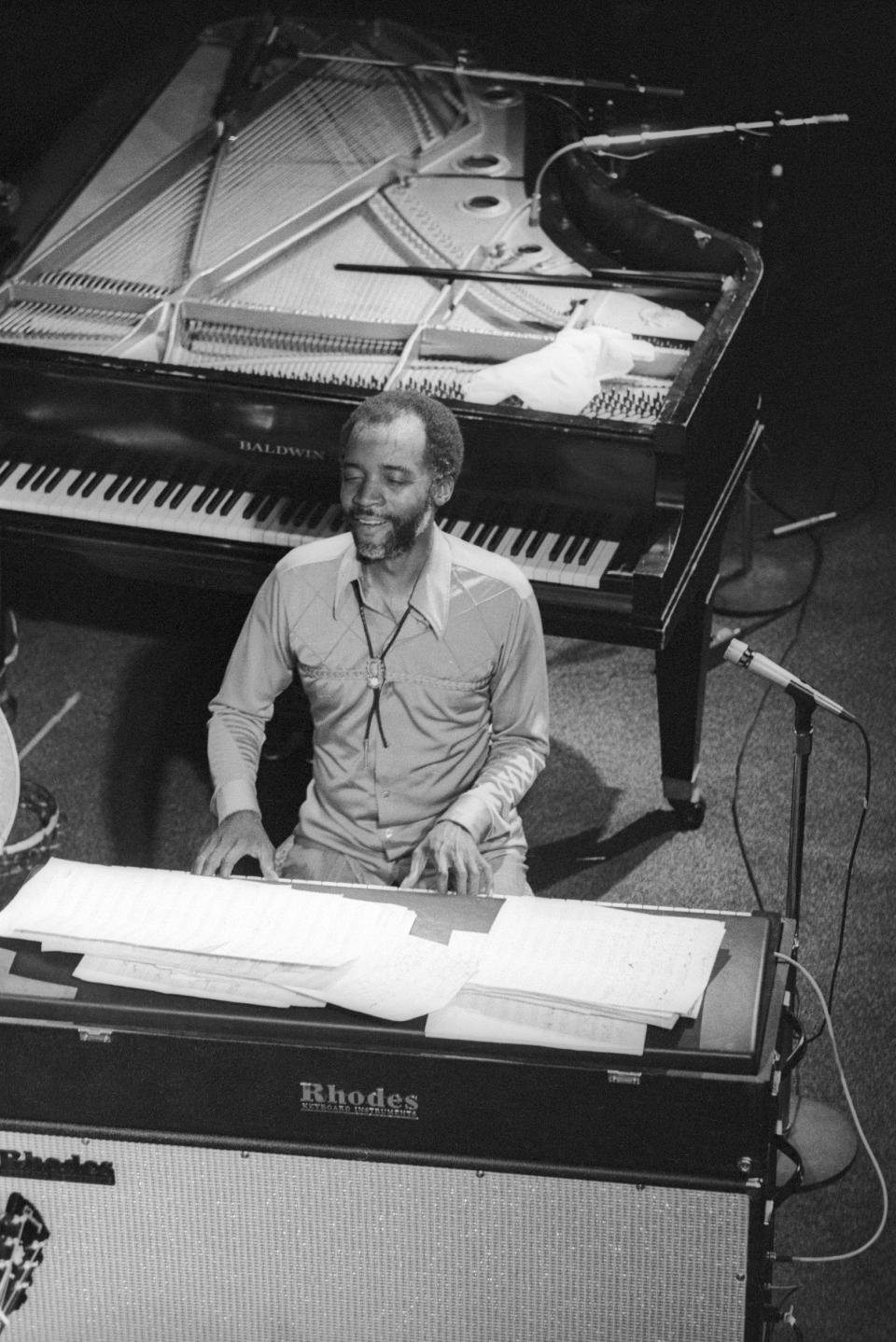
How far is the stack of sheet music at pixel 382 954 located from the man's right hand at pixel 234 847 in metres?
0.28

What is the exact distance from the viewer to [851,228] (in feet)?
22.7

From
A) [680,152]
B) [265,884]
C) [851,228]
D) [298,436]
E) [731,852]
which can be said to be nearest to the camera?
[265,884]

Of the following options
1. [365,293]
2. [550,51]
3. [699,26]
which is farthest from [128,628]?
[699,26]

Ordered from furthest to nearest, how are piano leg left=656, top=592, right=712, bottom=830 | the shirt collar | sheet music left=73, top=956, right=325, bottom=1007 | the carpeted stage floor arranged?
piano leg left=656, top=592, right=712, bottom=830, the carpeted stage floor, the shirt collar, sheet music left=73, top=956, right=325, bottom=1007

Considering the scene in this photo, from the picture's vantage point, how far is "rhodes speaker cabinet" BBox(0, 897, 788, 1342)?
98.1 inches

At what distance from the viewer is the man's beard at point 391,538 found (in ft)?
10.9

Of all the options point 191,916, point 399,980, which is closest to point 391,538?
point 191,916

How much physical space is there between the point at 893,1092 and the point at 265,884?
178 cm

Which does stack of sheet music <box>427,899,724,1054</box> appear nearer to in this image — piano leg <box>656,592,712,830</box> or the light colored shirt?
the light colored shirt

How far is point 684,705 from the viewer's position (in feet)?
15.0

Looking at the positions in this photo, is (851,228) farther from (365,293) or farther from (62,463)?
(62,463)

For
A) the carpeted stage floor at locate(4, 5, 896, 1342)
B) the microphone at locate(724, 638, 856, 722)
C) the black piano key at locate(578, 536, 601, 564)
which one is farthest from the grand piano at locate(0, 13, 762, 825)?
the microphone at locate(724, 638, 856, 722)

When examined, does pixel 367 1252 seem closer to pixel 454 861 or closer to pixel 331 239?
pixel 454 861

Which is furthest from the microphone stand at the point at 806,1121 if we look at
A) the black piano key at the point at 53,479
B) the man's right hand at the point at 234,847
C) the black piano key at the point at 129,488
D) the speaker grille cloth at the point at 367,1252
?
the black piano key at the point at 53,479
